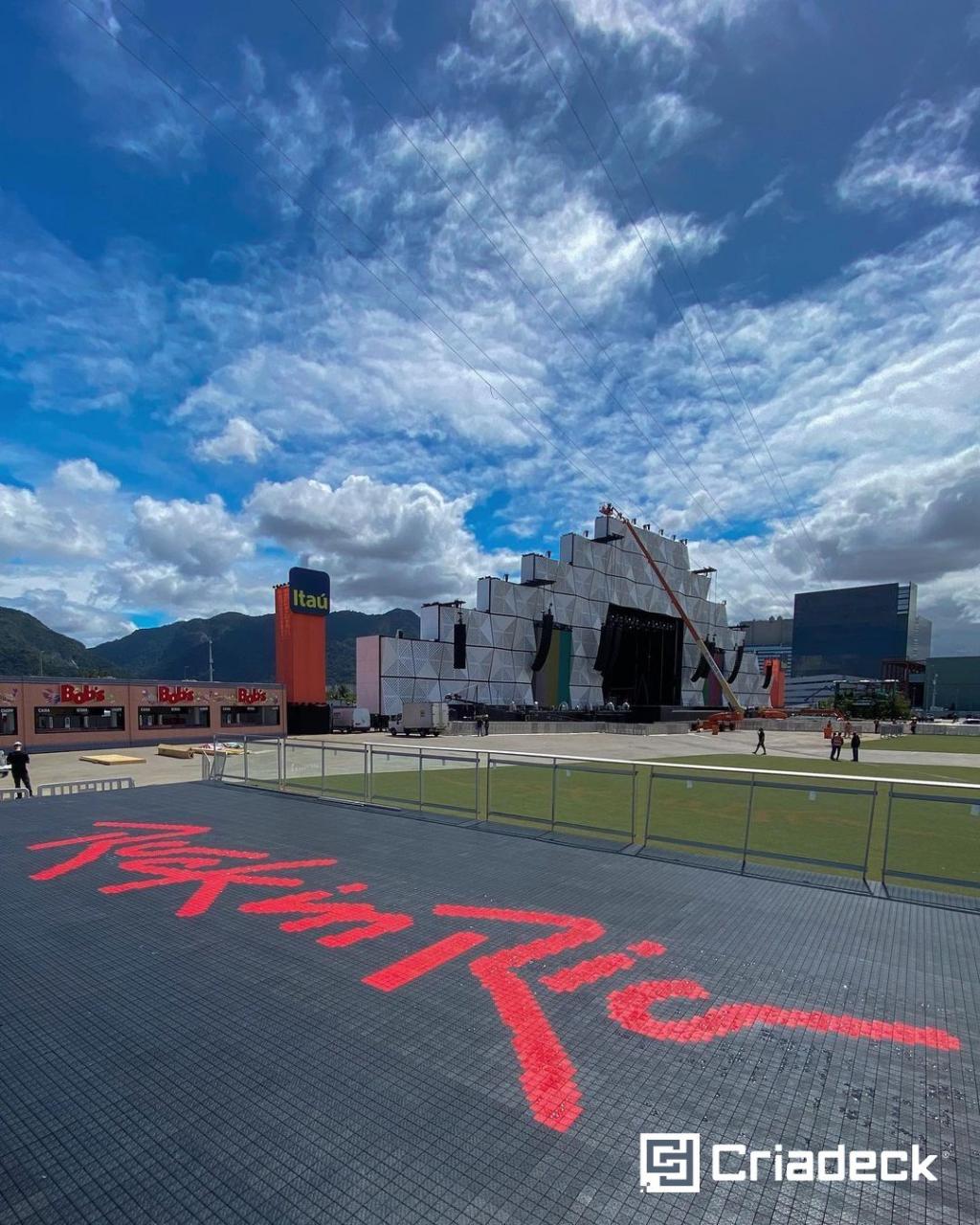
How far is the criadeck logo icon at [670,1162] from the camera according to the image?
2650 mm

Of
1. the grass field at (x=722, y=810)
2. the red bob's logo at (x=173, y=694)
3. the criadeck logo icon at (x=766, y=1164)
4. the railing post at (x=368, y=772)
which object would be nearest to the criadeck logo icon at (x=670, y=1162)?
the criadeck logo icon at (x=766, y=1164)

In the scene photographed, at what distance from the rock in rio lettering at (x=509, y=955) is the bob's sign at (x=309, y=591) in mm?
32930

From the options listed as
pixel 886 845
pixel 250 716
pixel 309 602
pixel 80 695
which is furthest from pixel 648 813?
pixel 309 602

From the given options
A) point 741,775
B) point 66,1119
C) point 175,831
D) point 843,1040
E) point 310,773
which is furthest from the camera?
point 310,773

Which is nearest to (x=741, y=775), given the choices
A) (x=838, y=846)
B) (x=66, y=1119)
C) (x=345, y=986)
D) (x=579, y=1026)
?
(x=838, y=846)

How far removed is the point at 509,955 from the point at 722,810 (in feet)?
12.0

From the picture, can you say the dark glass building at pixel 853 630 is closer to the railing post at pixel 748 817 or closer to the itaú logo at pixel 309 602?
the itaú logo at pixel 309 602

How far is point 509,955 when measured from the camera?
483 cm

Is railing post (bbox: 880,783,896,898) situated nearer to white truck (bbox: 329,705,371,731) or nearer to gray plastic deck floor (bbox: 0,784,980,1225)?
gray plastic deck floor (bbox: 0,784,980,1225)

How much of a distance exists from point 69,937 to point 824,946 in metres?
6.37

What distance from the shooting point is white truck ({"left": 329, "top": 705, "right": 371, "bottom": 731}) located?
4431 centimetres

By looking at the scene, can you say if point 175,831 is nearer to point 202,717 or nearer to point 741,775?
point 741,775

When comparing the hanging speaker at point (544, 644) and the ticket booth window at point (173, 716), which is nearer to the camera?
the ticket booth window at point (173, 716)

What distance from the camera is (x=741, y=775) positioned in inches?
298
